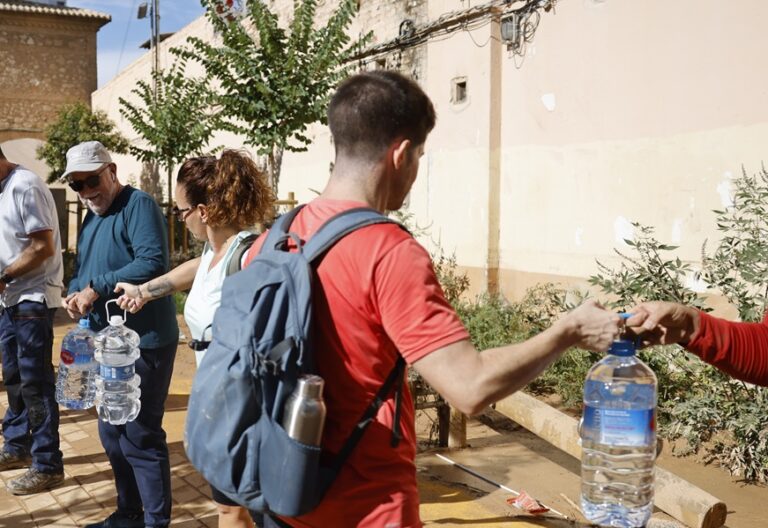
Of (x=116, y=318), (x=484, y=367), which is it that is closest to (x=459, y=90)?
(x=116, y=318)

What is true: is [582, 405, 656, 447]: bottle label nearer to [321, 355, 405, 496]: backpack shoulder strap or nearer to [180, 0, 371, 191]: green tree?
[321, 355, 405, 496]: backpack shoulder strap

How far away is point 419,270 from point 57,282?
4.17 metres

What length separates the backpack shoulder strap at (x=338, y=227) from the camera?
6.44 ft

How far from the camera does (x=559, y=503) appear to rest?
5.06m

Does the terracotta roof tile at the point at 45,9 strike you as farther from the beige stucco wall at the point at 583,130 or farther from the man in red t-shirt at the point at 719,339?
the man in red t-shirt at the point at 719,339

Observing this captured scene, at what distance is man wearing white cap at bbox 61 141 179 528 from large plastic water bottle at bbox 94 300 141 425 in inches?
1.6

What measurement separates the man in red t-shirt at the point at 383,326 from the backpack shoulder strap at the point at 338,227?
18mm

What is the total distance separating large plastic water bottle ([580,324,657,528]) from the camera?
229cm

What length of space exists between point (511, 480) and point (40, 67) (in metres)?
28.4

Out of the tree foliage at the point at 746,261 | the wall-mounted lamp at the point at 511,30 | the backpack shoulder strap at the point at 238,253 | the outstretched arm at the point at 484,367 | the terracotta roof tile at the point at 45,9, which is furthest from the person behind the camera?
the terracotta roof tile at the point at 45,9

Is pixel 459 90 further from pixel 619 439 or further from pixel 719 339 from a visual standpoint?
pixel 619 439

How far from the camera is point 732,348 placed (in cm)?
259

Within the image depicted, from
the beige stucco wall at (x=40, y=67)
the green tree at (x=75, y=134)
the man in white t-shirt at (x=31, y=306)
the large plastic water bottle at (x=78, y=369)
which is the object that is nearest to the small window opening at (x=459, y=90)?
the man in white t-shirt at (x=31, y=306)

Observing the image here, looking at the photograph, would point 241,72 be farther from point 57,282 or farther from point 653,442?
point 653,442
